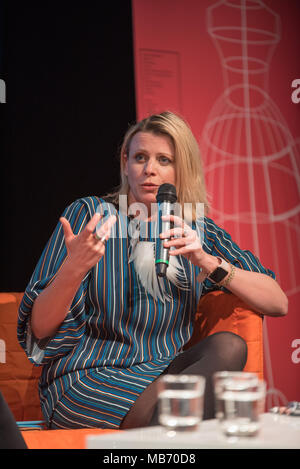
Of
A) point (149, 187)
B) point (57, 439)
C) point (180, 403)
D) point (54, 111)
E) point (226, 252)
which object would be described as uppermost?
point (54, 111)

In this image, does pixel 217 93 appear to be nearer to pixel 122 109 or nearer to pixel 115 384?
pixel 122 109

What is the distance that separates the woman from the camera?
1.50m

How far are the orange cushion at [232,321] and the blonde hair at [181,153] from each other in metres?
0.32

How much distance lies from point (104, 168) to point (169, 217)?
41.5 inches

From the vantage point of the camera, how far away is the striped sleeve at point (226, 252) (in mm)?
1914

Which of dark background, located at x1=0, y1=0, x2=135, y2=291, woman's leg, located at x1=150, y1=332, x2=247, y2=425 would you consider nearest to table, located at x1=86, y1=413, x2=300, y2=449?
woman's leg, located at x1=150, y1=332, x2=247, y2=425

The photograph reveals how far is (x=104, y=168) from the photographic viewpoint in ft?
8.35

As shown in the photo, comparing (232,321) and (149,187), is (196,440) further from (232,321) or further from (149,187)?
(149,187)

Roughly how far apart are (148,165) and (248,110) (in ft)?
3.86

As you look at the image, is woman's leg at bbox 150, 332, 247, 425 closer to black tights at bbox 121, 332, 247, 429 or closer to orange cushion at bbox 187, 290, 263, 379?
black tights at bbox 121, 332, 247, 429

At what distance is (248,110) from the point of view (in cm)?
283

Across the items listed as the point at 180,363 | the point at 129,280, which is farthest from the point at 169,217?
the point at 180,363

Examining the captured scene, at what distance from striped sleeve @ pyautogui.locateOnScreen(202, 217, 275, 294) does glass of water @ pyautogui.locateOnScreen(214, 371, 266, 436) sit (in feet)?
3.48

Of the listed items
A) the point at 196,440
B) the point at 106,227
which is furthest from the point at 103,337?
the point at 196,440
